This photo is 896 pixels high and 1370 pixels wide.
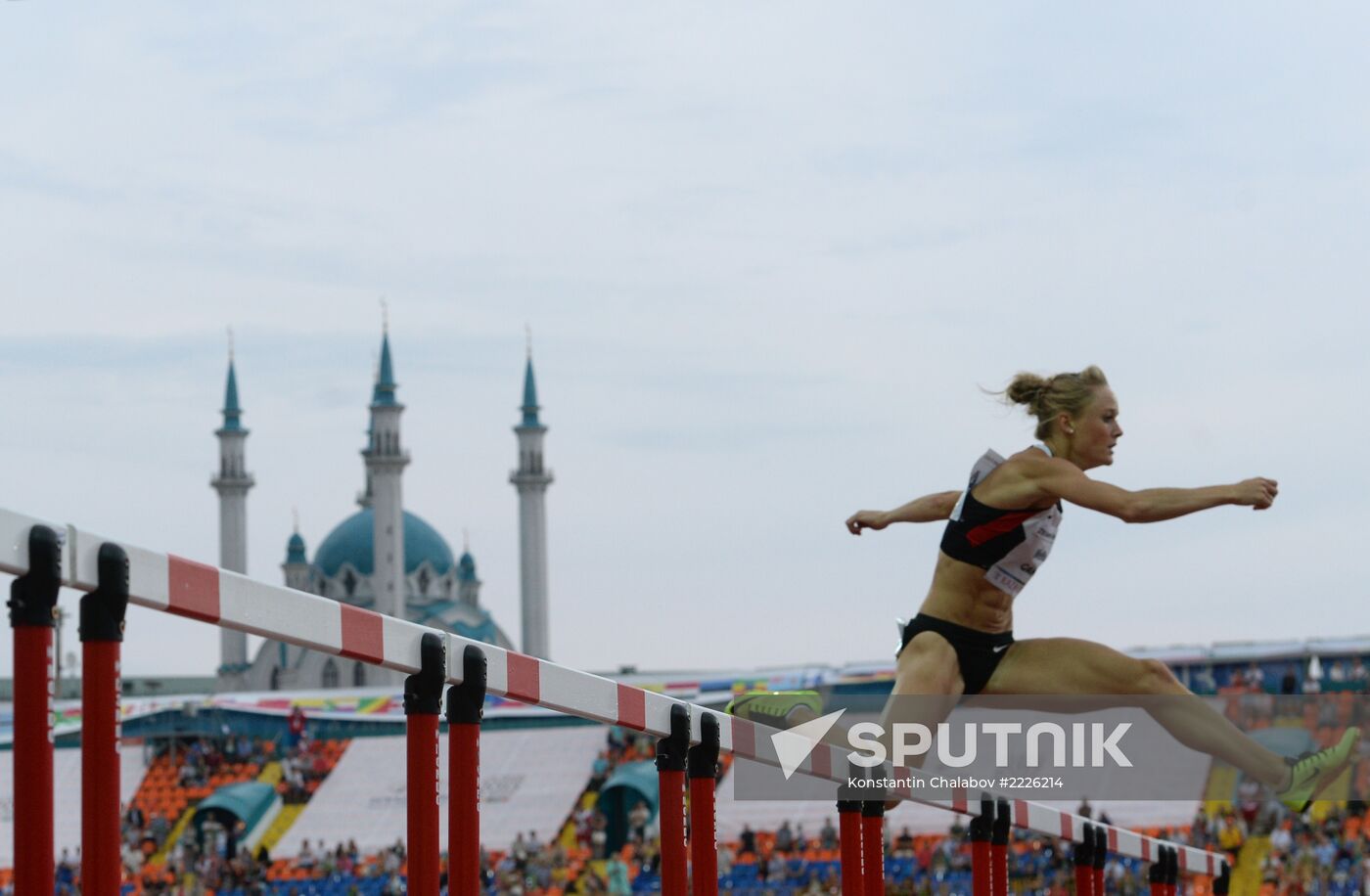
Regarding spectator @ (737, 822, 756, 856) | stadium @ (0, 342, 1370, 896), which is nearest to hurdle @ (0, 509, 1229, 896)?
stadium @ (0, 342, 1370, 896)

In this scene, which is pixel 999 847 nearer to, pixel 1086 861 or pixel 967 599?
pixel 1086 861

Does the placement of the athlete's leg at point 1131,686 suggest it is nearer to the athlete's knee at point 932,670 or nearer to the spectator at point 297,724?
the athlete's knee at point 932,670

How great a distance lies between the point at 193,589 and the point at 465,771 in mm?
1121

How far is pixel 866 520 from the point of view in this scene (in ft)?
21.9

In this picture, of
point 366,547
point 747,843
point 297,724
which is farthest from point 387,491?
point 747,843

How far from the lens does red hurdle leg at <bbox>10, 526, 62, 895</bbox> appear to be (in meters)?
3.27

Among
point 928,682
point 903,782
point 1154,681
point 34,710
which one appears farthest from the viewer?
point 903,782

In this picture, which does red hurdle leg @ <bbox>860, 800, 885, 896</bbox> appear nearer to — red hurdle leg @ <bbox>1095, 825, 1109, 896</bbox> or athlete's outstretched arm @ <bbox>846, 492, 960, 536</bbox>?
athlete's outstretched arm @ <bbox>846, 492, 960, 536</bbox>

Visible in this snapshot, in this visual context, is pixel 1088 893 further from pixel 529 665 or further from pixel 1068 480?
pixel 529 665

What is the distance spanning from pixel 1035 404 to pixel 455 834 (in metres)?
2.25

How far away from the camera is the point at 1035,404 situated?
6.00 meters

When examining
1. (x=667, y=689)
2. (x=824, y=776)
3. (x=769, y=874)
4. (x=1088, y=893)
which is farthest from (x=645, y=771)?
(x=824, y=776)

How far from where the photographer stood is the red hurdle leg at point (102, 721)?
3422mm

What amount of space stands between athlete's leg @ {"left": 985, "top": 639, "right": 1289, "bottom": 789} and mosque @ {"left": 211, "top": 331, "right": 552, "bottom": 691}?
65523 mm
